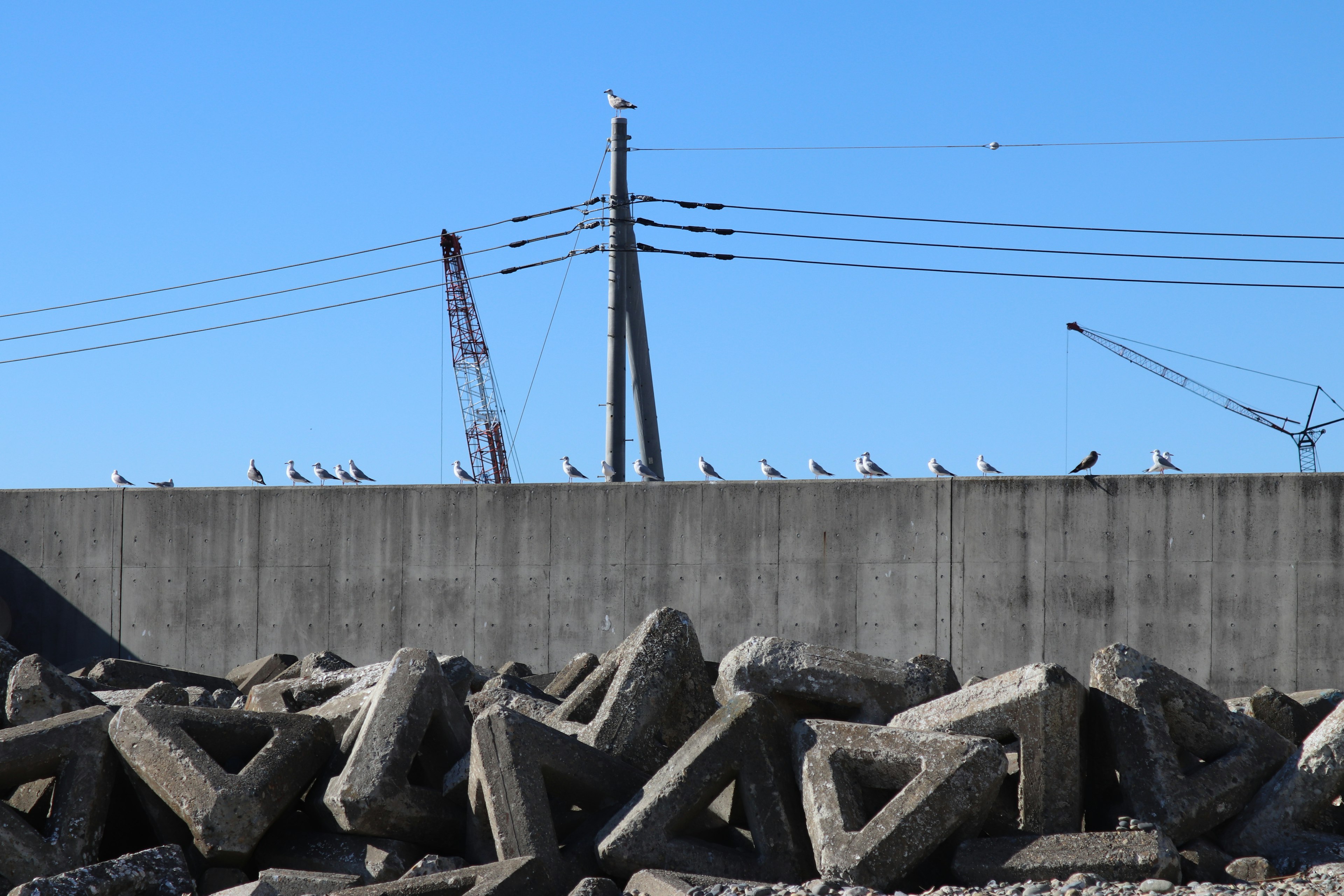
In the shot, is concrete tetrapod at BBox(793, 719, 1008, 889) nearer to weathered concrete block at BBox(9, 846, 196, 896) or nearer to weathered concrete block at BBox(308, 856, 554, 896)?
weathered concrete block at BBox(308, 856, 554, 896)

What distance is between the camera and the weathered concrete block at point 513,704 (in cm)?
830

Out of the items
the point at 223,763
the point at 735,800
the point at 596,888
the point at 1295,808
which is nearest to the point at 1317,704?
the point at 1295,808

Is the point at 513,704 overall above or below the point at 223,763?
above

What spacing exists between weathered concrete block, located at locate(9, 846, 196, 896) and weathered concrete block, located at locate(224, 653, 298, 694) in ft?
19.5

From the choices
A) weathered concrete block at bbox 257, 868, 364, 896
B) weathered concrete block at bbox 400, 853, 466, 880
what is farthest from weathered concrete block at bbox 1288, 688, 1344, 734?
weathered concrete block at bbox 257, 868, 364, 896

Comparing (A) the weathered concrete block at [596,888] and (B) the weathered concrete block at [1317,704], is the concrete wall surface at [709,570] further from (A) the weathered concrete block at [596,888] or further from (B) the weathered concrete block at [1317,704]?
(A) the weathered concrete block at [596,888]

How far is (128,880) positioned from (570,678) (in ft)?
14.2

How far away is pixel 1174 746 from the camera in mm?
6941

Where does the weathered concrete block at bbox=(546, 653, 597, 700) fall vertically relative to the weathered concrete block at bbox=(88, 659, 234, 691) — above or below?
above

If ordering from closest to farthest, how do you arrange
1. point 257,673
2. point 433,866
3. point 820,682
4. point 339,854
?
point 433,866 → point 339,854 → point 820,682 → point 257,673

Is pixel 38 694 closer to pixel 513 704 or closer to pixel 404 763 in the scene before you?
pixel 404 763

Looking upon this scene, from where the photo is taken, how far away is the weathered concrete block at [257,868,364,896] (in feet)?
19.8

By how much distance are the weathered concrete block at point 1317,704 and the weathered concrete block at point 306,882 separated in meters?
6.35

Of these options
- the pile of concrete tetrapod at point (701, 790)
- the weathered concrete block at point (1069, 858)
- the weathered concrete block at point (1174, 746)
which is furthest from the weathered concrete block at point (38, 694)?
the weathered concrete block at point (1174, 746)
